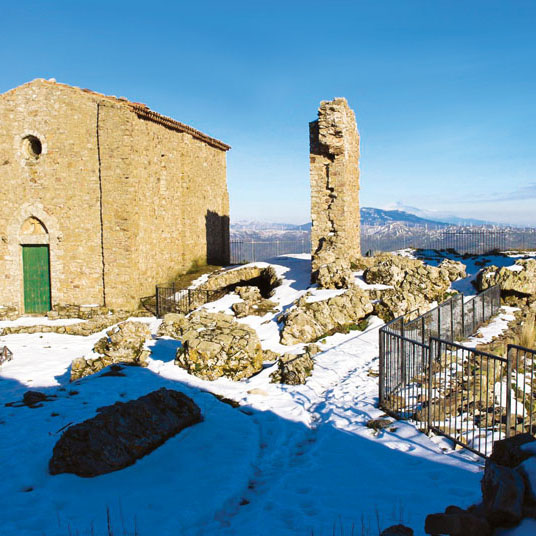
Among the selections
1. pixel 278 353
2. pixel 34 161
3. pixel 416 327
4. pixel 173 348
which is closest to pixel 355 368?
pixel 416 327

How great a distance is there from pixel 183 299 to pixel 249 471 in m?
12.6

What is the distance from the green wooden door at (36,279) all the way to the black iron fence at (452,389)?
15.3 metres

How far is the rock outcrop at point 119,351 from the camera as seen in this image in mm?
10441

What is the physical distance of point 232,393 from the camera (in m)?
8.75

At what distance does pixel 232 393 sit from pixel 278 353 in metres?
2.80

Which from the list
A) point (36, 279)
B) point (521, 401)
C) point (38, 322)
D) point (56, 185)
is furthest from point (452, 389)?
point (36, 279)

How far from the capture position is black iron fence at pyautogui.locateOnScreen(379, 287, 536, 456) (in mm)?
5621

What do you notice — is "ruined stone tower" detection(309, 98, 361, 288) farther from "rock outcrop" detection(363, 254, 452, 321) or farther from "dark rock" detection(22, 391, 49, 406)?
"dark rock" detection(22, 391, 49, 406)

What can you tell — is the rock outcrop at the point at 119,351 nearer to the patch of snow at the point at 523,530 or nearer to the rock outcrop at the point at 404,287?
the rock outcrop at the point at 404,287

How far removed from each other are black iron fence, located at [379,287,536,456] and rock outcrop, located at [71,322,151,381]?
5.97 metres

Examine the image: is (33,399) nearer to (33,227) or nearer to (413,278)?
(413,278)

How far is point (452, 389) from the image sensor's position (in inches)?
290

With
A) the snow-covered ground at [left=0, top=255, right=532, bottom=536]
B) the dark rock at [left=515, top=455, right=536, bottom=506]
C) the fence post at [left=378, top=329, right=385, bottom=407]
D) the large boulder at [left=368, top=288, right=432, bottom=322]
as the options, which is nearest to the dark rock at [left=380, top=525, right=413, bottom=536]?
the snow-covered ground at [left=0, top=255, right=532, bottom=536]

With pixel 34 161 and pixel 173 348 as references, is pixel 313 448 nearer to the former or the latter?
pixel 173 348
